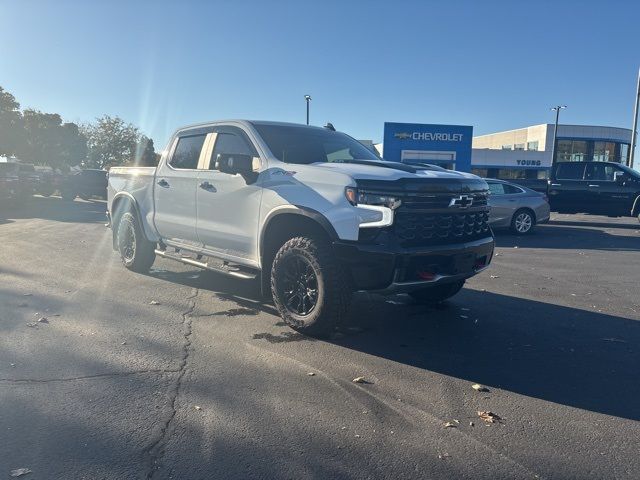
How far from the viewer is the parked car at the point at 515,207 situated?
13.6 m

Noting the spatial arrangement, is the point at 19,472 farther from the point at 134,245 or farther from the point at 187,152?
the point at 134,245

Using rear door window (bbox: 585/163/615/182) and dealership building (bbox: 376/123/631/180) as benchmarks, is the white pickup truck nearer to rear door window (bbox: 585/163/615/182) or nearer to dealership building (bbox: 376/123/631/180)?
rear door window (bbox: 585/163/615/182)

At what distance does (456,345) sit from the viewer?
4832 mm

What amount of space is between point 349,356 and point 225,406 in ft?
4.36

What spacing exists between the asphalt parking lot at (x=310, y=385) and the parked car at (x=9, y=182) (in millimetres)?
13850

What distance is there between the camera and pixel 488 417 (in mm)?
3426

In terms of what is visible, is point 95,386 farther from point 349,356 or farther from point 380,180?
point 380,180

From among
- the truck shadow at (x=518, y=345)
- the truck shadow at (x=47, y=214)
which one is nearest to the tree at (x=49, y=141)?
the truck shadow at (x=47, y=214)

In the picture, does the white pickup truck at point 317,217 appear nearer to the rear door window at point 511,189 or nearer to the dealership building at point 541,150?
the rear door window at point 511,189

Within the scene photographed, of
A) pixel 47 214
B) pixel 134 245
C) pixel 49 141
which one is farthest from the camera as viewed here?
pixel 49 141

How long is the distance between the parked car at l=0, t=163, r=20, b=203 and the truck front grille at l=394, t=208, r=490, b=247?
18.7m

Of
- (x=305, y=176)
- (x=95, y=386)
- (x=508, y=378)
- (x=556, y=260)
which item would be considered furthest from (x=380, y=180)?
(x=556, y=260)

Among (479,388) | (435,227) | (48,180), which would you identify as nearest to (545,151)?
(48,180)

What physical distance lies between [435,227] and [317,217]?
1.06 metres
